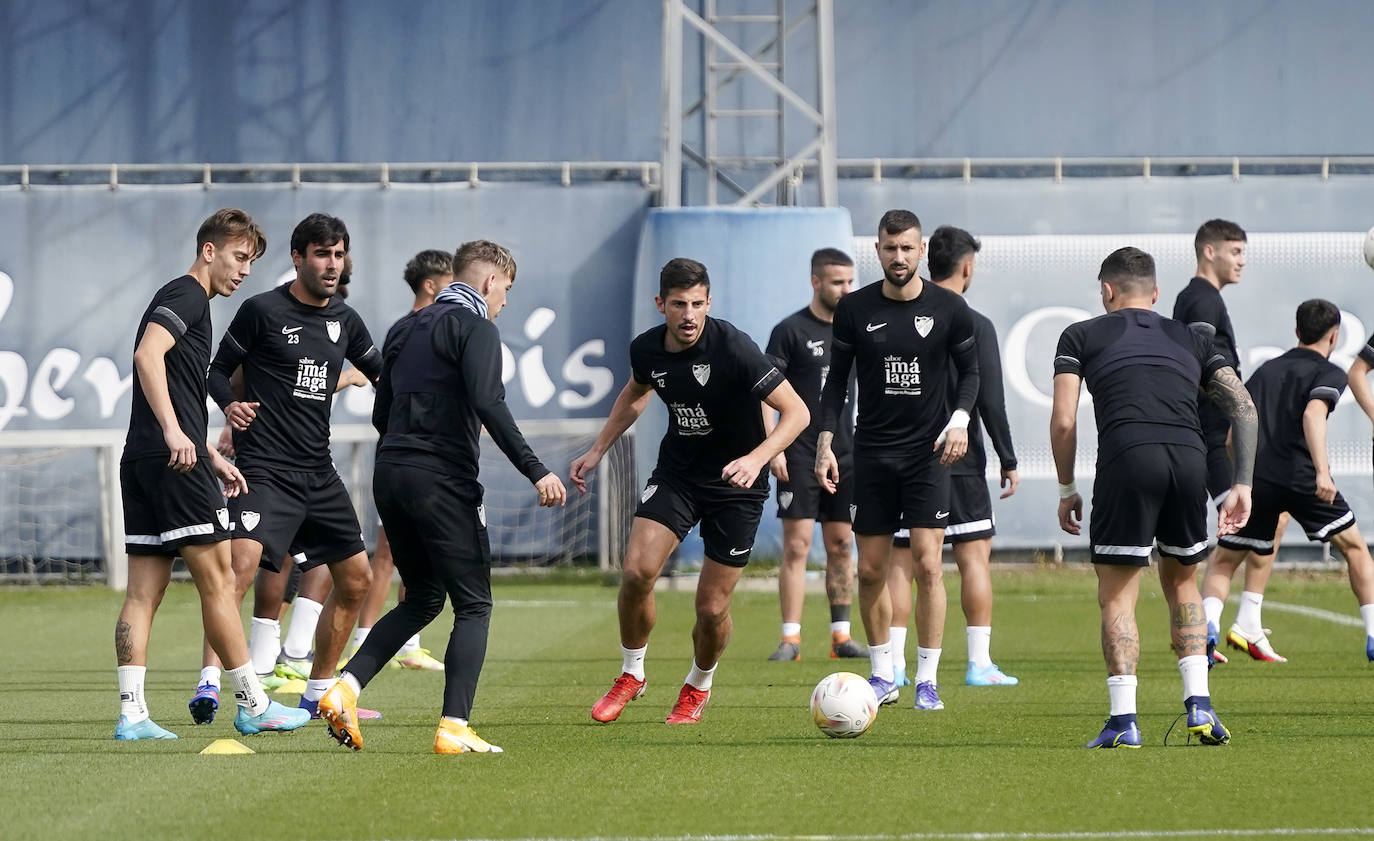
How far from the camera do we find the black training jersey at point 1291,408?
10.4 m

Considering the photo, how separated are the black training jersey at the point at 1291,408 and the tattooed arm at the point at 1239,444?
362 centimetres

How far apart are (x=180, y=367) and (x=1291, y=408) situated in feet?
21.6

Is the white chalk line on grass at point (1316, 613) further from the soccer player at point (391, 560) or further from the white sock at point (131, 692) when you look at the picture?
the white sock at point (131, 692)

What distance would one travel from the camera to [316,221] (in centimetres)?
754

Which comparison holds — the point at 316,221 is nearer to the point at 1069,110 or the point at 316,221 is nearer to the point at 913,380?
the point at 913,380

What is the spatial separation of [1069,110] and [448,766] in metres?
15.0

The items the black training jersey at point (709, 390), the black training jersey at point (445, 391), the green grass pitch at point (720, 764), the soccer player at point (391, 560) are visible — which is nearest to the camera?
the green grass pitch at point (720, 764)

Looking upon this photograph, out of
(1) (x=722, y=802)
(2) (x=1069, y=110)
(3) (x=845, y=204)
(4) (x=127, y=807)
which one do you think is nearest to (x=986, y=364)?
(1) (x=722, y=802)

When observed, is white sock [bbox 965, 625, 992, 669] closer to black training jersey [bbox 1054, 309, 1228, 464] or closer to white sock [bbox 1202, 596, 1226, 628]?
white sock [bbox 1202, 596, 1226, 628]

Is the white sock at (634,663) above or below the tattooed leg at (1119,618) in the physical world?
below

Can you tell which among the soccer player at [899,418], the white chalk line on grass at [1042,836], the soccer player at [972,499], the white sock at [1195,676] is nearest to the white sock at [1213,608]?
the soccer player at [972,499]

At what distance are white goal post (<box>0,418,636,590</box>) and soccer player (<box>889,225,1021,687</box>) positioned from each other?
329 inches

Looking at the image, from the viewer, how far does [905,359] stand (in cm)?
849

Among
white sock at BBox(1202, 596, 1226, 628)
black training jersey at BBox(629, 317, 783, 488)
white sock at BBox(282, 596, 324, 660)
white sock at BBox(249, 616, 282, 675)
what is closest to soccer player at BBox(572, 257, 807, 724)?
black training jersey at BBox(629, 317, 783, 488)
